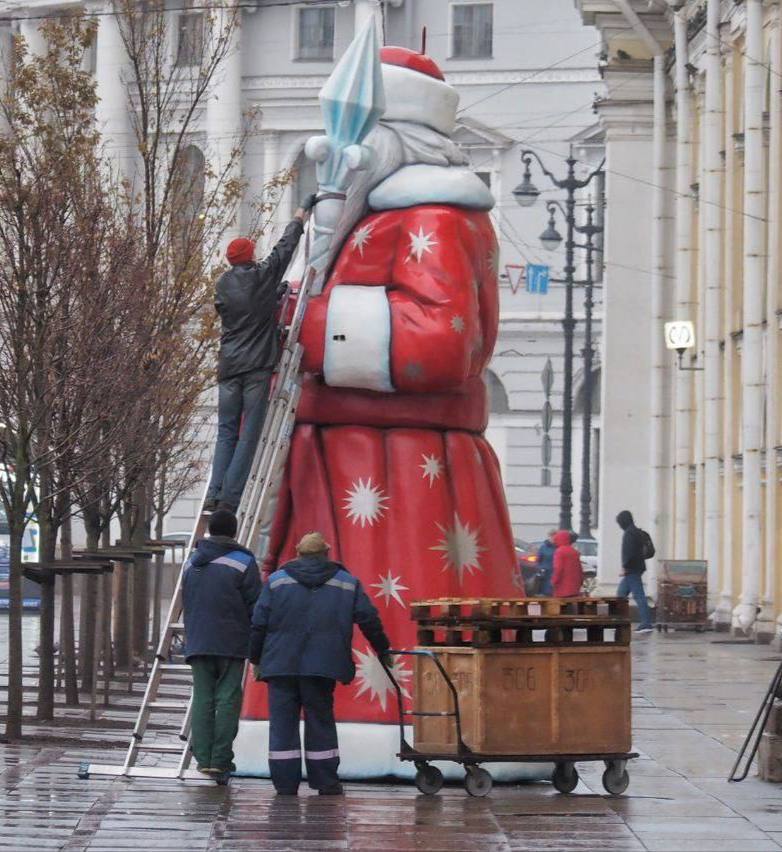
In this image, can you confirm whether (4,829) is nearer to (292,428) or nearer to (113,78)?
(292,428)

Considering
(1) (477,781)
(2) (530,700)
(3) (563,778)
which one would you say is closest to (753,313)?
(3) (563,778)

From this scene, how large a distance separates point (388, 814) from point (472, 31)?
174 feet

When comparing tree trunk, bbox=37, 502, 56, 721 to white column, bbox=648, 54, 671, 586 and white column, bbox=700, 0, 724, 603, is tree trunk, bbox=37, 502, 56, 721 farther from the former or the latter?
white column, bbox=648, 54, 671, 586

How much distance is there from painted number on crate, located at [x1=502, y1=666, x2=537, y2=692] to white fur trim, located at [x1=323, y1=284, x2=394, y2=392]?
1.58m

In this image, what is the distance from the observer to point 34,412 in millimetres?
16375

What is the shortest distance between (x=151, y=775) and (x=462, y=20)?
170 feet

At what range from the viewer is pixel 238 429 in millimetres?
12781

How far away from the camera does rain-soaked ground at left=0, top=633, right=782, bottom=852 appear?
10.5 metres

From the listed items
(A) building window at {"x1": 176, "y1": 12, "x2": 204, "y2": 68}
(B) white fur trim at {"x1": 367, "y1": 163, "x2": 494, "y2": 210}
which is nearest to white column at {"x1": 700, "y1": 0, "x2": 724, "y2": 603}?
(A) building window at {"x1": 176, "y1": 12, "x2": 204, "y2": 68}

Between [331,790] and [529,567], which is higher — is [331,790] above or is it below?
below

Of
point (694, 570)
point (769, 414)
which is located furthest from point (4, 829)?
point (694, 570)

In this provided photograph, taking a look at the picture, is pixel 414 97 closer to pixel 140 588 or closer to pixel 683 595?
pixel 140 588

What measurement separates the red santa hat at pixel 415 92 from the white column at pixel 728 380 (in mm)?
19068

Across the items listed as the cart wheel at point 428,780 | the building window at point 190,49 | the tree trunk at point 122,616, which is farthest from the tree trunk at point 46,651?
the building window at point 190,49
